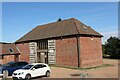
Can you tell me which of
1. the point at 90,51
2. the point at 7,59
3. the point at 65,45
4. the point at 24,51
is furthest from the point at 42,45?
the point at 90,51

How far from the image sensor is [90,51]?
119ft

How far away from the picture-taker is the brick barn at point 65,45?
34.6m

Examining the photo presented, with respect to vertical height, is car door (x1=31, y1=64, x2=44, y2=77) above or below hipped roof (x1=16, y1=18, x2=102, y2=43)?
below

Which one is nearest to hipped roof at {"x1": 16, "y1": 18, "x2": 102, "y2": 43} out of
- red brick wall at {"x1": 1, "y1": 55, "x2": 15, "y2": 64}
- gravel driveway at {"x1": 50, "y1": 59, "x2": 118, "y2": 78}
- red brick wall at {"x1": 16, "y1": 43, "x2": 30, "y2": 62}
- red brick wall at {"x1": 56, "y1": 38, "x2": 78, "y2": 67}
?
red brick wall at {"x1": 16, "y1": 43, "x2": 30, "y2": 62}

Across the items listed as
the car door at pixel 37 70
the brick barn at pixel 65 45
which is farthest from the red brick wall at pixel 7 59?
the car door at pixel 37 70

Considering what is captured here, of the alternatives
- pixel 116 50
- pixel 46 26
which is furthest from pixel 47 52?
pixel 116 50

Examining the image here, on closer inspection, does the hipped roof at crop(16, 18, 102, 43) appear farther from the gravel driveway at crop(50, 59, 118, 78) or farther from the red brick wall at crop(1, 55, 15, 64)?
the gravel driveway at crop(50, 59, 118, 78)

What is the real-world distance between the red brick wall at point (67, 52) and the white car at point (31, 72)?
36.9ft

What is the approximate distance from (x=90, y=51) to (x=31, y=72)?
16258 millimetres

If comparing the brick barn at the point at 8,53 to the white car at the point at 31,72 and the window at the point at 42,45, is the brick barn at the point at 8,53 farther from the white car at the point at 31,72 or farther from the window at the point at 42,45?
the white car at the point at 31,72

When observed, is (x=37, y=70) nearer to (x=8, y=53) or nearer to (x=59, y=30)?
(x=59, y=30)

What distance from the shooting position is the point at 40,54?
136ft

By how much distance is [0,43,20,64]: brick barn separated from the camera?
1699 inches

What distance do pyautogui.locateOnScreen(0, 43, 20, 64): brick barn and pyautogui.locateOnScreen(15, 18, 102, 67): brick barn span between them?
1505 mm
